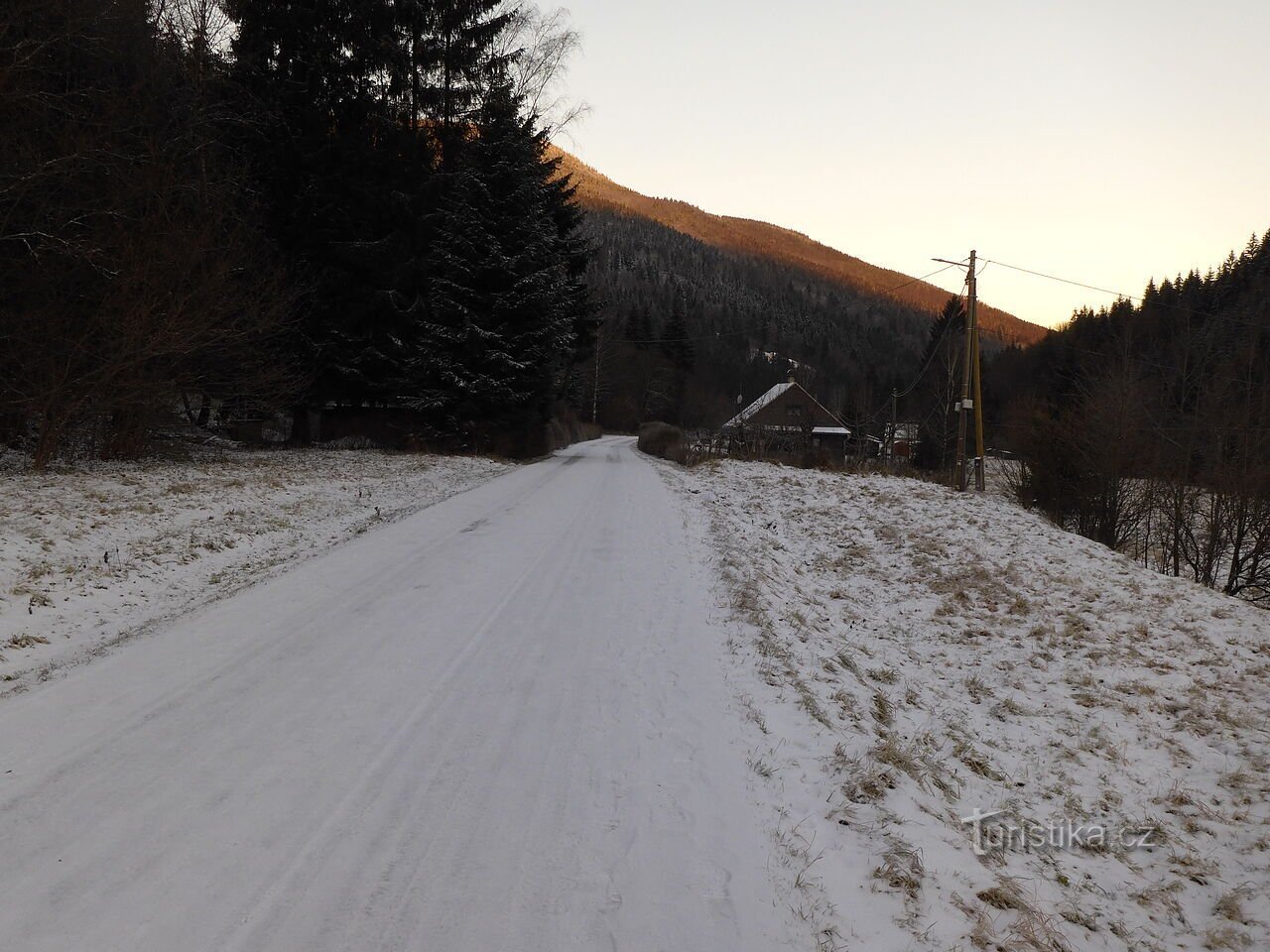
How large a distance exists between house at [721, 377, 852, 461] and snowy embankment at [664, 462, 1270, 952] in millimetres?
18983

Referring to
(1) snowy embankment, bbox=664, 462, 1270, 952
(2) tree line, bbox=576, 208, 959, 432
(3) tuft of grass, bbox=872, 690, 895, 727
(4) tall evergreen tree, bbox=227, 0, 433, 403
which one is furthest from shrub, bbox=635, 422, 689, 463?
(3) tuft of grass, bbox=872, 690, 895, 727

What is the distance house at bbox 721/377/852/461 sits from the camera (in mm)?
30844

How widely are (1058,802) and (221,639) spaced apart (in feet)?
22.2

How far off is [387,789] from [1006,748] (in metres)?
4.95

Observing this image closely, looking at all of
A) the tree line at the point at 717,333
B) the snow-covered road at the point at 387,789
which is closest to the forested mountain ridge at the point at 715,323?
the tree line at the point at 717,333

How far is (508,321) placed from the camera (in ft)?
83.8

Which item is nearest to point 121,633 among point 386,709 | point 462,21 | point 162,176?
point 386,709

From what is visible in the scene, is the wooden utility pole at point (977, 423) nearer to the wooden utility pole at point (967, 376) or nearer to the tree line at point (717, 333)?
the wooden utility pole at point (967, 376)

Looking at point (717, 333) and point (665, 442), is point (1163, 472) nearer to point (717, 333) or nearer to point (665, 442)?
point (665, 442)

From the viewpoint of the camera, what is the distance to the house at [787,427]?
101 ft

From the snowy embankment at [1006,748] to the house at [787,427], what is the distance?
747 inches

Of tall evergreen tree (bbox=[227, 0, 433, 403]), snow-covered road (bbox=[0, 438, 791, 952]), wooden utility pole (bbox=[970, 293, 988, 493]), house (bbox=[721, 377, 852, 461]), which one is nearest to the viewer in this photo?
snow-covered road (bbox=[0, 438, 791, 952])

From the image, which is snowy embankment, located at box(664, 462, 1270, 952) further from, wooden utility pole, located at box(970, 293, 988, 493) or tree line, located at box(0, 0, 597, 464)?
tree line, located at box(0, 0, 597, 464)

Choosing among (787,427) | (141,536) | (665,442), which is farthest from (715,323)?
(141,536)
